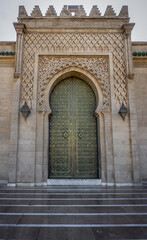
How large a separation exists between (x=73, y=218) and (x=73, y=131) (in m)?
4.40

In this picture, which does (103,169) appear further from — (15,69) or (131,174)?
(15,69)

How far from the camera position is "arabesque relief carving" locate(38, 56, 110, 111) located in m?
7.33

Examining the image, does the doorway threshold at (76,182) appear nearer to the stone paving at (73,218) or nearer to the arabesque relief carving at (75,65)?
the stone paving at (73,218)

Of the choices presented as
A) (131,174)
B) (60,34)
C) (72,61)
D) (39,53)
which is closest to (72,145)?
(131,174)

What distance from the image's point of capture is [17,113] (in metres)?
6.89

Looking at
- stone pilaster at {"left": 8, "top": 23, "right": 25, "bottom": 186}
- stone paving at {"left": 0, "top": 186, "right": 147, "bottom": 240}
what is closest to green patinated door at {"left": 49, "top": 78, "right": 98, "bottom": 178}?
stone pilaster at {"left": 8, "top": 23, "right": 25, "bottom": 186}

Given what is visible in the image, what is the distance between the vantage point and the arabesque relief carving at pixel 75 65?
7.33m

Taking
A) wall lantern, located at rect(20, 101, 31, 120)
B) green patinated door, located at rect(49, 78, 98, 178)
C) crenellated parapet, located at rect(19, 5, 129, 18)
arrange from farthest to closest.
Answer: crenellated parapet, located at rect(19, 5, 129, 18)
green patinated door, located at rect(49, 78, 98, 178)
wall lantern, located at rect(20, 101, 31, 120)

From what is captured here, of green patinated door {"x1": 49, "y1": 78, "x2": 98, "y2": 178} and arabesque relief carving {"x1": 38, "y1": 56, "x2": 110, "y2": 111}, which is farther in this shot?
arabesque relief carving {"x1": 38, "y1": 56, "x2": 110, "y2": 111}

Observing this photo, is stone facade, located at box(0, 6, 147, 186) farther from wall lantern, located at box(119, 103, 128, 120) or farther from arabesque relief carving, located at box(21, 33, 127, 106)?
wall lantern, located at box(119, 103, 128, 120)

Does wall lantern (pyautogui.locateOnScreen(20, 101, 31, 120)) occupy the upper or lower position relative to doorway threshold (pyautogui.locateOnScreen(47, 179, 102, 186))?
upper

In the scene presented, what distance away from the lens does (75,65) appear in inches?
296

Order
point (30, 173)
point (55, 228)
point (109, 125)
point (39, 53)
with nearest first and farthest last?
point (55, 228)
point (30, 173)
point (109, 125)
point (39, 53)

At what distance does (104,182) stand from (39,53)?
6043mm
